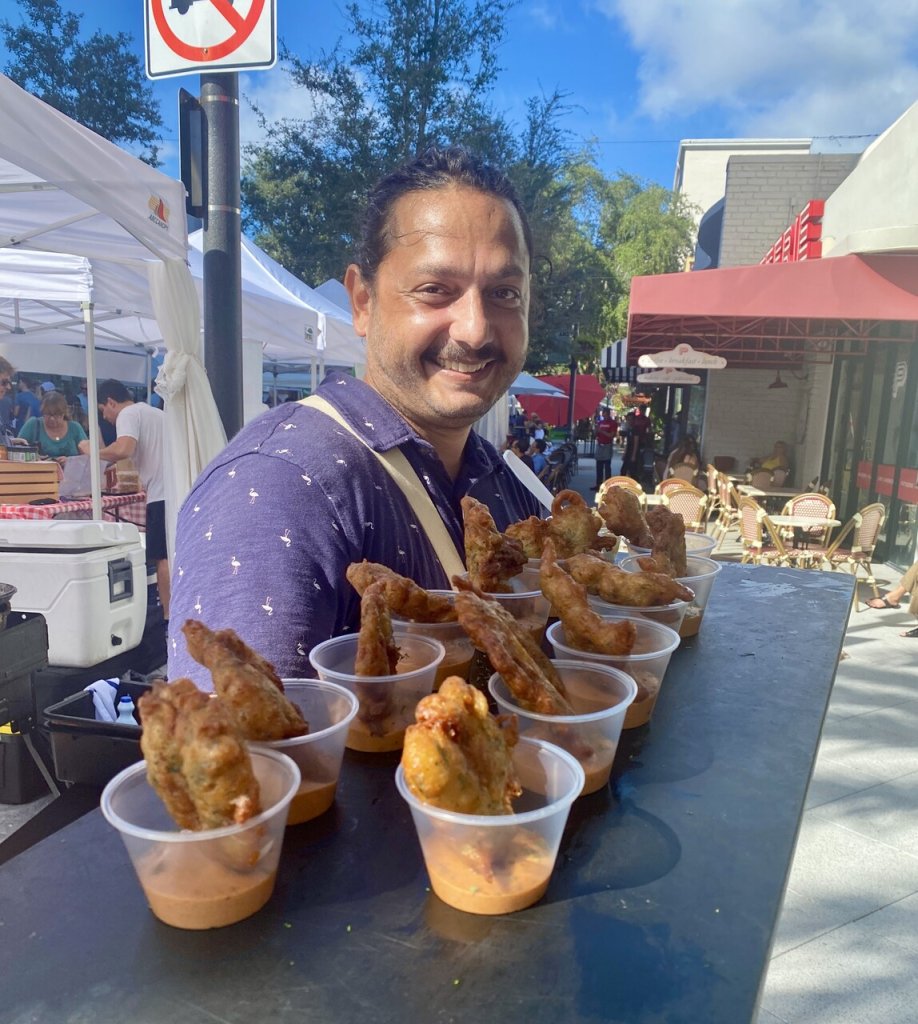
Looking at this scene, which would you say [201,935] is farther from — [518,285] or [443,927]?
[518,285]

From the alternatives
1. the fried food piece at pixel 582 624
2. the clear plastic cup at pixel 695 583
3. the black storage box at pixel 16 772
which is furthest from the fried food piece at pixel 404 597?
the black storage box at pixel 16 772

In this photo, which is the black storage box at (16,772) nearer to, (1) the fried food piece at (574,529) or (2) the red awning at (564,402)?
(1) the fried food piece at (574,529)

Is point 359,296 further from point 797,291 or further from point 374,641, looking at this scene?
point 797,291

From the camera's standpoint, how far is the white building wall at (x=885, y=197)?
8.32m

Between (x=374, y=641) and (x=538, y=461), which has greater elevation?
(x=374, y=641)

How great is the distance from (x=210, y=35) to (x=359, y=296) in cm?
261

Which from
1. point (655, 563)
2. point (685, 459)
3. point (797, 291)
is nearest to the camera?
point (655, 563)

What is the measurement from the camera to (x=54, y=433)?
996 centimetres

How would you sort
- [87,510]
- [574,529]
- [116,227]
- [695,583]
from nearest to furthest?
[574,529] → [695,583] → [116,227] → [87,510]

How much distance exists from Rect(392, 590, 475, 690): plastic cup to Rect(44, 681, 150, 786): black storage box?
2.10 meters

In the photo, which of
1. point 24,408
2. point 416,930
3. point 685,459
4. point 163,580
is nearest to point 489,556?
point 416,930

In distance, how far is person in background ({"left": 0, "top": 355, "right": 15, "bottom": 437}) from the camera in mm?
8758

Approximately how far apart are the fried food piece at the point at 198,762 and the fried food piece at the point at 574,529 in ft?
4.31

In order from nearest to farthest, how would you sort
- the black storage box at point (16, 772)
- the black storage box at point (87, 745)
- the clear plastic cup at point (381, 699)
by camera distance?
the clear plastic cup at point (381, 699)
the black storage box at point (87, 745)
the black storage box at point (16, 772)
